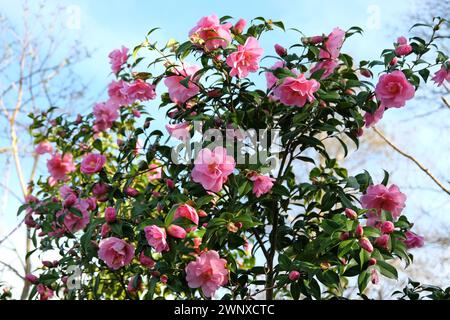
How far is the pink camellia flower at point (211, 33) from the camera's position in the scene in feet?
5.45

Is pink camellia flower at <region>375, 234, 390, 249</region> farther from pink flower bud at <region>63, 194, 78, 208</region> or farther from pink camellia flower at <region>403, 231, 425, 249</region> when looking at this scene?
pink flower bud at <region>63, 194, 78, 208</region>

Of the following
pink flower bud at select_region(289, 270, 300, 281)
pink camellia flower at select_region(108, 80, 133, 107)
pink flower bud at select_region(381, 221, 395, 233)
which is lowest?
pink flower bud at select_region(289, 270, 300, 281)

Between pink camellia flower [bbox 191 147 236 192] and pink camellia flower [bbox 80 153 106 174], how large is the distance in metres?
0.56

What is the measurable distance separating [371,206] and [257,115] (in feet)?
1.48

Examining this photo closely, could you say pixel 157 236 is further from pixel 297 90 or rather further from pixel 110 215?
pixel 297 90

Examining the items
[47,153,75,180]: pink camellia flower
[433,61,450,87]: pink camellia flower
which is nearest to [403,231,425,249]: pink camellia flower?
[433,61,450,87]: pink camellia flower

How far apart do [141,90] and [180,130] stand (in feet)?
0.78

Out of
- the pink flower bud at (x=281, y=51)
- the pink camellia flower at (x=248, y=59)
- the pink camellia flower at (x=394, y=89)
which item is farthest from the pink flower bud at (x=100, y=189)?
the pink camellia flower at (x=394, y=89)

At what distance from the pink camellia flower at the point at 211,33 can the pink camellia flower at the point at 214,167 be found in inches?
13.9

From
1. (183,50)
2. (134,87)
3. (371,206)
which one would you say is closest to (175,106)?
(134,87)

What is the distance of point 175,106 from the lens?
1895 millimetres

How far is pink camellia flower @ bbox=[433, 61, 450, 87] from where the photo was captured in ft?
5.78

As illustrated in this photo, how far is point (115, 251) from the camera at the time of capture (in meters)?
1.65

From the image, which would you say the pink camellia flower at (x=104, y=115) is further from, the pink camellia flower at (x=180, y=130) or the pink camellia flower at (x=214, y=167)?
the pink camellia flower at (x=214, y=167)
